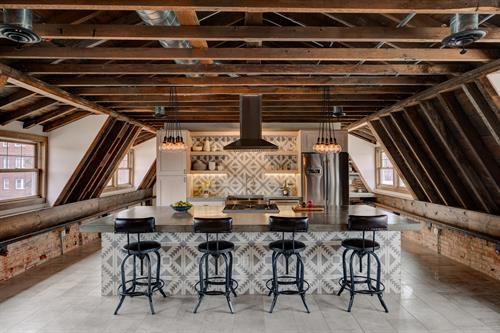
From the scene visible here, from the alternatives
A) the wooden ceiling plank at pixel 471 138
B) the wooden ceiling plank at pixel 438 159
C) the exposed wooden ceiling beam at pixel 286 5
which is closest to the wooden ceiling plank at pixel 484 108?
the wooden ceiling plank at pixel 471 138

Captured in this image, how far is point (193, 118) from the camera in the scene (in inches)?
317

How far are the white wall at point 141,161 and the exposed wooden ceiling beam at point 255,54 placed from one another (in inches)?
296

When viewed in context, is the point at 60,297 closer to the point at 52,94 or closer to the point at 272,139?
the point at 52,94

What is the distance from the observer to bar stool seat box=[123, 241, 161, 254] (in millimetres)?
3871

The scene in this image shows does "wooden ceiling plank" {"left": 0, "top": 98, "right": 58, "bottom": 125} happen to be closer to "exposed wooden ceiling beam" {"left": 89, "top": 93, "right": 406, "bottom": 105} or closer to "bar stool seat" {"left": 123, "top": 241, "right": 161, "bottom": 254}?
"exposed wooden ceiling beam" {"left": 89, "top": 93, "right": 406, "bottom": 105}

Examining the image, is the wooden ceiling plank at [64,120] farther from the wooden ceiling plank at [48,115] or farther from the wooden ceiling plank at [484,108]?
the wooden ceiling plank at [484,108]

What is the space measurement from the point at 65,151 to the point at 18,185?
1020 mm

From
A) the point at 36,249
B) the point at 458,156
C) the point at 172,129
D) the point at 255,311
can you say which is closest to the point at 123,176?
the point at 172,129

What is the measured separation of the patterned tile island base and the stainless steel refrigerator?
3377 millimetres

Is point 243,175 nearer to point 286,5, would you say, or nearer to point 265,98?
point 265,98

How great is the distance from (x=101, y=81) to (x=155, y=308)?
10.5 feet

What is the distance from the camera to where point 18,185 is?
5980 millimetres

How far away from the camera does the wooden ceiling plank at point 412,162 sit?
6.46m

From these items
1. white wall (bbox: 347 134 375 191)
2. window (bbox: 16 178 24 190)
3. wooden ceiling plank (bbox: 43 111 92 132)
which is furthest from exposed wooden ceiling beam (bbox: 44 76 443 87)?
white wall (bbox: 347 134 375 191)
